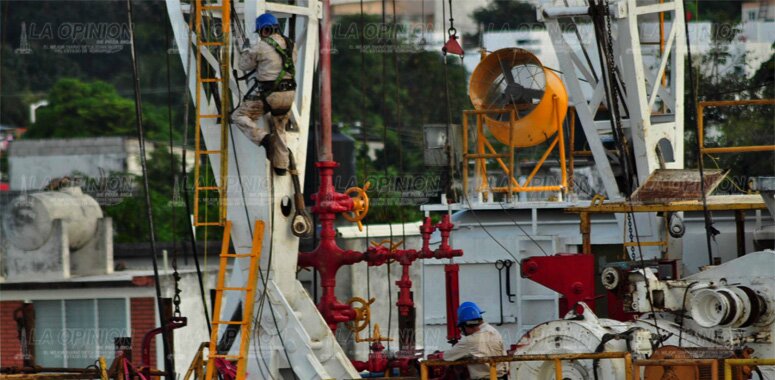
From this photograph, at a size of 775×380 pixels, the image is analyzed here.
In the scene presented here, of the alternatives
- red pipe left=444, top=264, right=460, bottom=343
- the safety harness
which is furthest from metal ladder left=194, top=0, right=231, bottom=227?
red pipe left=444, top=264, right=460, bottom=343

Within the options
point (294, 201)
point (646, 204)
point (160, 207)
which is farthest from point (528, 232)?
point (160, 207)

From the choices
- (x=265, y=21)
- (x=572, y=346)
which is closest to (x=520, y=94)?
(x=265, y=21)

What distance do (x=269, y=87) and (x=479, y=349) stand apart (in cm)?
345

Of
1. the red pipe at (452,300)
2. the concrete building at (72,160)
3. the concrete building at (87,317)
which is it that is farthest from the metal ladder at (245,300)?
the concrete building at (72,160)

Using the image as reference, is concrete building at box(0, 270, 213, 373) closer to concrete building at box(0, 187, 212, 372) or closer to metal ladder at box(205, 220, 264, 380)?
concrete building at box(0, 187, 212, 372)

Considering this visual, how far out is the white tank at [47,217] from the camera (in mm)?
29969

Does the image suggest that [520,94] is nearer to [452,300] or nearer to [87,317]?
[452,300]

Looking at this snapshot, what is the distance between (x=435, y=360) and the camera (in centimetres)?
1395

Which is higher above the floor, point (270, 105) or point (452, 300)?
point (270, 105)

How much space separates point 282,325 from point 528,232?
4.77 m

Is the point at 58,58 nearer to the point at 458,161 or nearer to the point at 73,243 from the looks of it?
the point at 73,243

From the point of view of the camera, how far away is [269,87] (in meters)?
14.9

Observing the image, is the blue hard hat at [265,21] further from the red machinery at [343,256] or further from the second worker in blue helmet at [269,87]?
the red machinery at [343,256]

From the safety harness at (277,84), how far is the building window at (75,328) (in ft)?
43.2
